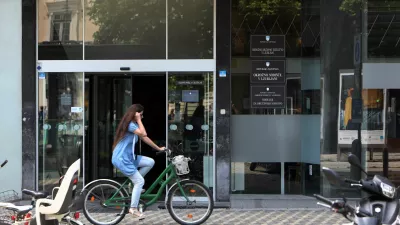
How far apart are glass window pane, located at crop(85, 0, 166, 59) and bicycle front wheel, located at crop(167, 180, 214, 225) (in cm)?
289

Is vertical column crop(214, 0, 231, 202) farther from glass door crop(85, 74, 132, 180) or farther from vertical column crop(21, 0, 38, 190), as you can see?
vertical column crop(21, 0, 38, 190)

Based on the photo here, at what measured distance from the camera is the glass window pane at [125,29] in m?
8.49

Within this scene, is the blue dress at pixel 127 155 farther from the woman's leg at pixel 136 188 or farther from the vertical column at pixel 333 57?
the vertical column at pixel 333 57

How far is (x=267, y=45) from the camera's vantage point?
870cm

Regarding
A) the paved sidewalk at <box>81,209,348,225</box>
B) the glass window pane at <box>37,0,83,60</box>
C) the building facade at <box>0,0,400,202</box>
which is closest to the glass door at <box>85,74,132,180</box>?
the building facade at <box>0,0,400,202</box>

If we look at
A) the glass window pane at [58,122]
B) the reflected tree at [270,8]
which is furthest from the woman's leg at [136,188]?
the reflected tree at [270,8]

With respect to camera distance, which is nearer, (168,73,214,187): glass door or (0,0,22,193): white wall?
(0,0,22,193): white wall

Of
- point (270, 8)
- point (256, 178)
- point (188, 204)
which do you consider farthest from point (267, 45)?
point (188, 204)

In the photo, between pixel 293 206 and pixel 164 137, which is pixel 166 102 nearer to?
pixel 164 137

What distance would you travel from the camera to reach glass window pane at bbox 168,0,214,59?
843 cm

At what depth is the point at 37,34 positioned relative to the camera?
842cm

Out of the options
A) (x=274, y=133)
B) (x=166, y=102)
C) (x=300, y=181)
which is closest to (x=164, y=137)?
(x=166, y=102)

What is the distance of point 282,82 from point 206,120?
1682mm

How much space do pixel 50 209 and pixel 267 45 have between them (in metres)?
5.65
